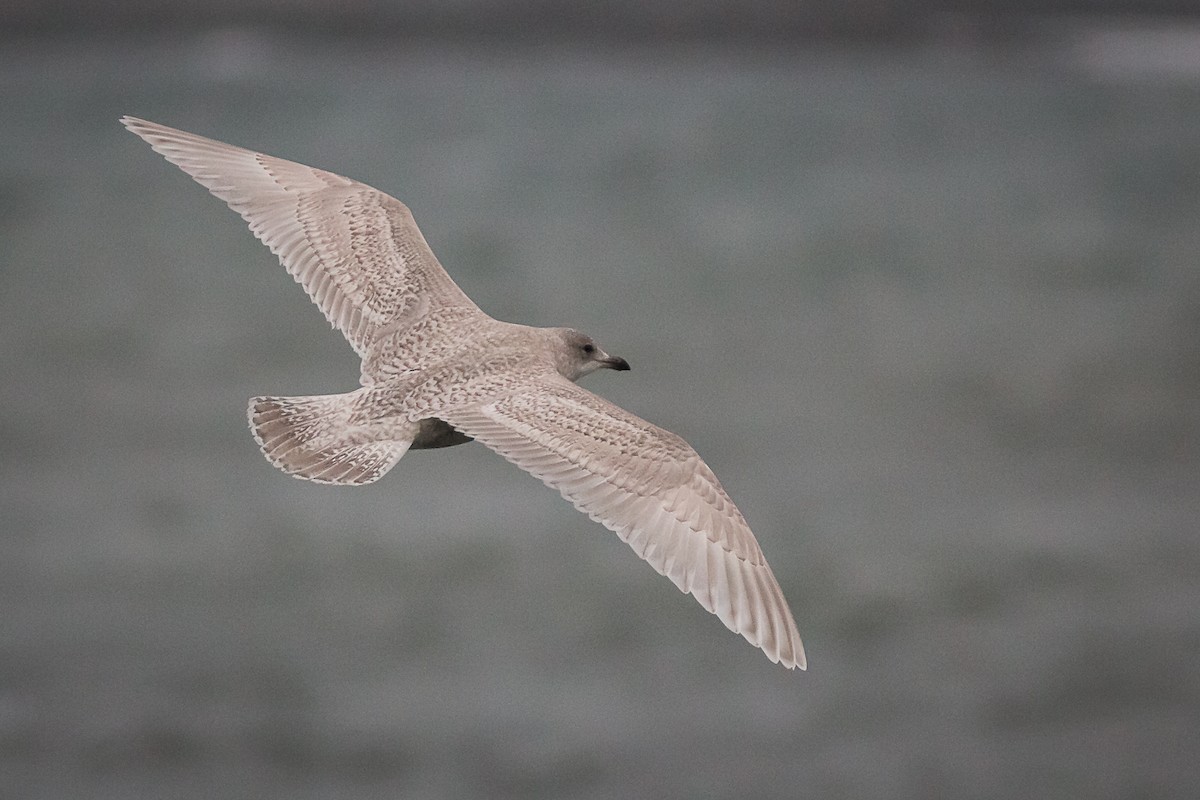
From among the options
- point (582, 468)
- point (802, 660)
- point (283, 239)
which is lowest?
point (802, 660)

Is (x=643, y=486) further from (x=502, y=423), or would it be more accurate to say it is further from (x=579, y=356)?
(x=579, y=356)

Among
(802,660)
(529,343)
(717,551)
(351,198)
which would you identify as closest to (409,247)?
(351,198)

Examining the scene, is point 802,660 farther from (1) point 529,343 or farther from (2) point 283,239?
(2) point 283,239

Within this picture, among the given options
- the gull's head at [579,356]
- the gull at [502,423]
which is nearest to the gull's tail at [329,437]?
the gull at [502,423]

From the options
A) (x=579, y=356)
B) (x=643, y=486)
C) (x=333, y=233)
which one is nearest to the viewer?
(x=643, y=486)

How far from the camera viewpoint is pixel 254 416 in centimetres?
284

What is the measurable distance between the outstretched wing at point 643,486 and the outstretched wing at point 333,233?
42 centimetres

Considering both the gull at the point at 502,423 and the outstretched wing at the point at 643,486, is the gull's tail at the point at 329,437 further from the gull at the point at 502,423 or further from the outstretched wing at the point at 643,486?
the outstretched wing at the point at 643,486

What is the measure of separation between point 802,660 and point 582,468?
0.49m

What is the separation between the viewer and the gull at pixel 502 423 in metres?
2.65

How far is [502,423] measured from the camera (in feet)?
9.05

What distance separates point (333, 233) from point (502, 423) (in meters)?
0.80

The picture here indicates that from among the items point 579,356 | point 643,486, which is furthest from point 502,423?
point 579,356

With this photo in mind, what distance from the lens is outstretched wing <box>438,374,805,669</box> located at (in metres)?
2.60
